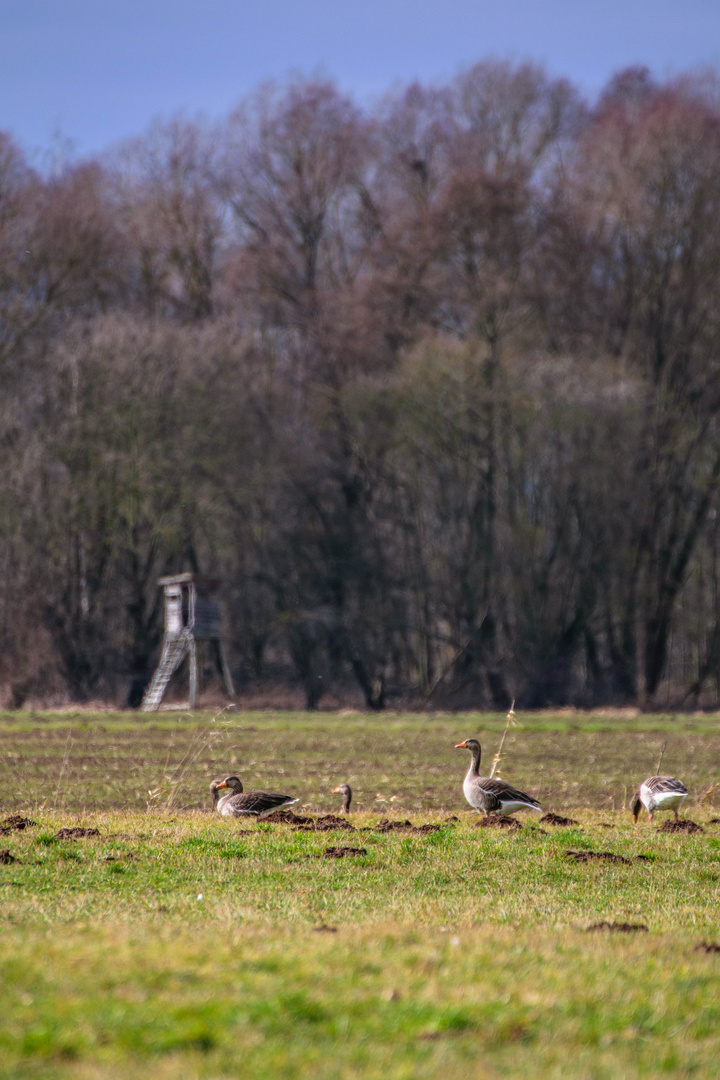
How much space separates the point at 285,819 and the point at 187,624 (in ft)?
122

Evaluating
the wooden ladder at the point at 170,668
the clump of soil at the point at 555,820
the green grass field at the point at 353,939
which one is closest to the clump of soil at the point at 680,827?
the green grass field at the point at 353,939

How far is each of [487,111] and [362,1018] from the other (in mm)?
57611

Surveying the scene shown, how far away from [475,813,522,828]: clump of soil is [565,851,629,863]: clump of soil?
6.65ft

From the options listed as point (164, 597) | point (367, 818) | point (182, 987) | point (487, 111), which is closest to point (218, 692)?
point (164, 597)

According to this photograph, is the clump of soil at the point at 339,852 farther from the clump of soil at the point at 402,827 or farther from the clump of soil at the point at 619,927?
the clump of soil at the point at 619,927

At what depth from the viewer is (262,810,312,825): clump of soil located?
49.5 feet

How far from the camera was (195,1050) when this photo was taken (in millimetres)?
5625

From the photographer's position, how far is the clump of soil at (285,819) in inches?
594

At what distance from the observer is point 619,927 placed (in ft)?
30.2

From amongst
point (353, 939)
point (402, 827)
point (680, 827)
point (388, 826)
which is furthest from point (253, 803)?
point (353, 939)

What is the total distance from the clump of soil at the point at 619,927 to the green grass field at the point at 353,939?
137mm

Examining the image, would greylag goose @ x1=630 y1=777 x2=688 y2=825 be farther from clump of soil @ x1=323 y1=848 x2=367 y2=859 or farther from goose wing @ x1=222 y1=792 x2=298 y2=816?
clump of soil @ x1=323 y1=848 x2=367 y2=859

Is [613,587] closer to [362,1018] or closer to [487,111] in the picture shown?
[487,111]

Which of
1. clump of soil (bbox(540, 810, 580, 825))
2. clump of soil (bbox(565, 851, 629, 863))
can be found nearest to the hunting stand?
clump of soil (bbox(540, 810, 580, 825))
